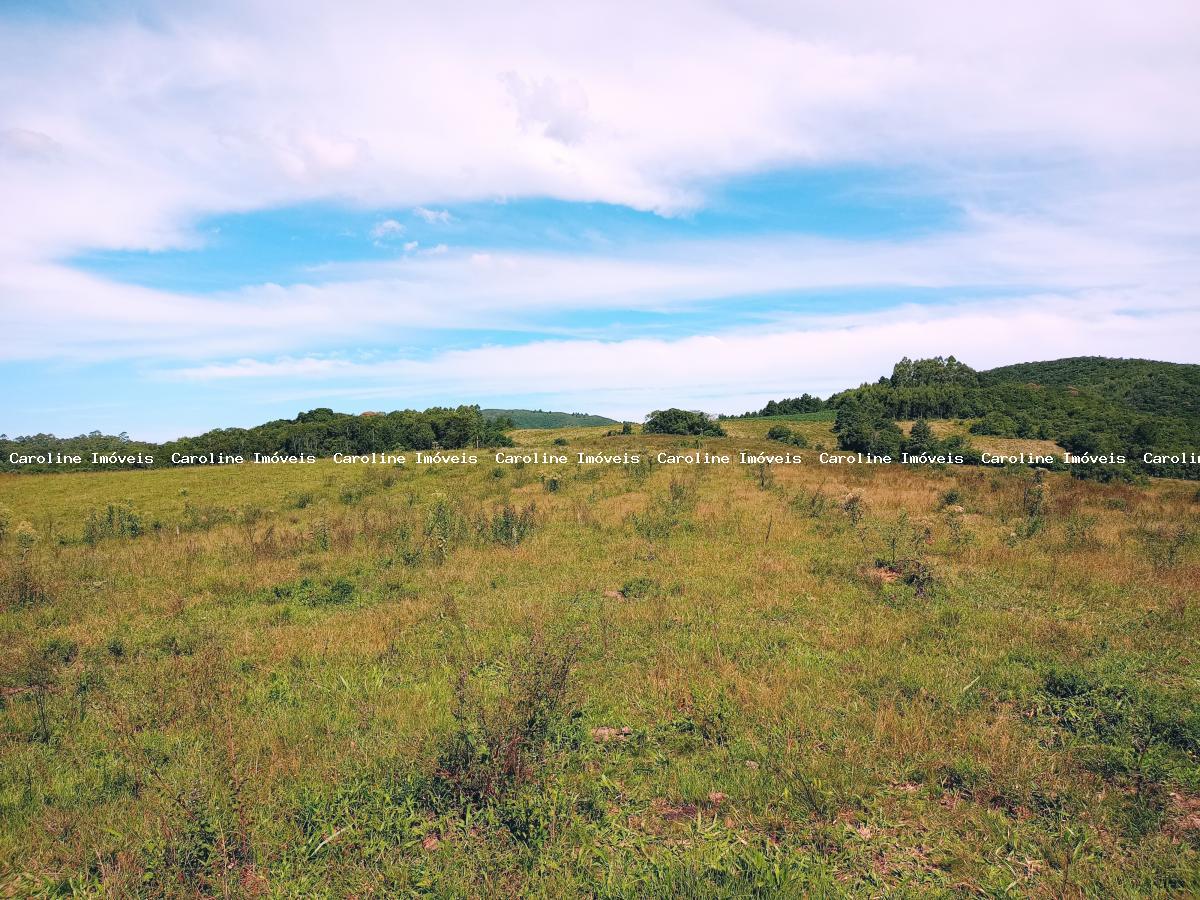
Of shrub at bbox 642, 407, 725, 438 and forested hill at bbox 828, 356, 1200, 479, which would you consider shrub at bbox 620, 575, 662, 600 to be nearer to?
forested hill at bbox 828, 356, 1200, 479

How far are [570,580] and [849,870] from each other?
308 inches

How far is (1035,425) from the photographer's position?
287 feet

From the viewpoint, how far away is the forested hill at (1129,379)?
10862 cm

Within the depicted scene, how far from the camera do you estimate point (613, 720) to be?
20.7 ft

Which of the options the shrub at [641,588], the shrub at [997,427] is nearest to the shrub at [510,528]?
the shrub at [641,588]

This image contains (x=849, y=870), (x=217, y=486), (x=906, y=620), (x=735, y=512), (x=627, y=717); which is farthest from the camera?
(x=217, y=486)

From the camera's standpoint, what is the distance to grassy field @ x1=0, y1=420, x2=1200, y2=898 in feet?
14.1

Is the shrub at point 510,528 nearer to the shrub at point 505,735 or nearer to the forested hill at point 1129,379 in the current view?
the shrub at point 505,735

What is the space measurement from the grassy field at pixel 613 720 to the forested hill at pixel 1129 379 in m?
134

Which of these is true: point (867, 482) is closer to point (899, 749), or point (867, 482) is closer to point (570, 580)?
point (570, 580)

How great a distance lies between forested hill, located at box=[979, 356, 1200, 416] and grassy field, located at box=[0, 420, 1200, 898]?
13350cm

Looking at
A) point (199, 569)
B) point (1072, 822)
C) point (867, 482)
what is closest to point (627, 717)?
point (1072, 822)

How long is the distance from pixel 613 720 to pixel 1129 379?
176 m

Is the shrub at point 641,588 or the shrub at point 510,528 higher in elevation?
the shrub at point 510,528
